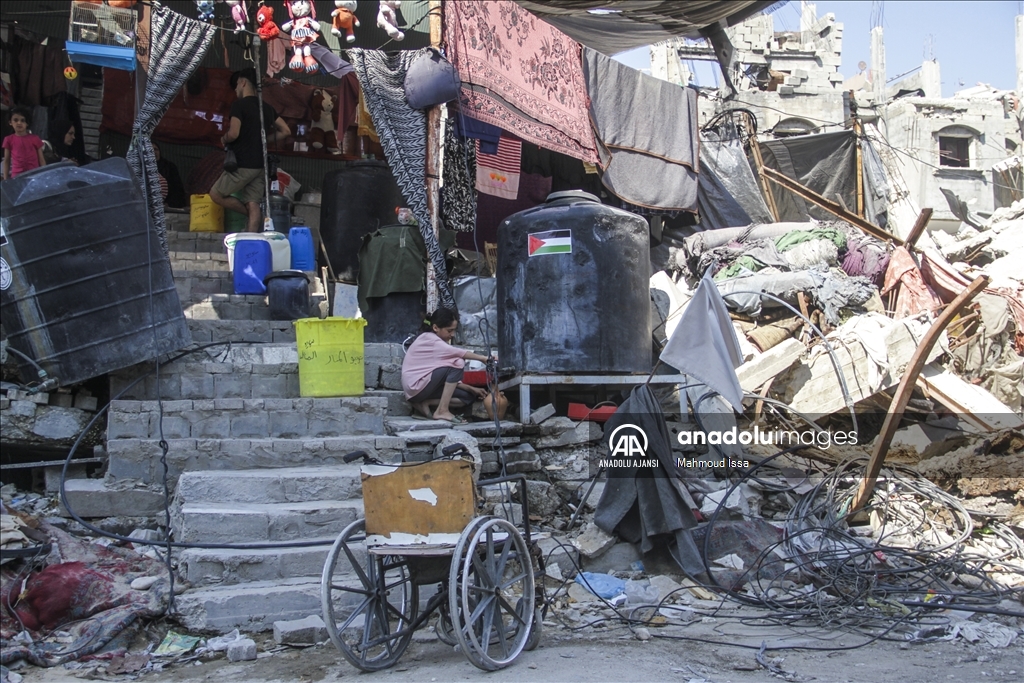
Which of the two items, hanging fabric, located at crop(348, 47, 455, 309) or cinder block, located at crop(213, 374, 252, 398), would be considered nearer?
cinder block, located at crop(213, 374, 252, 398)

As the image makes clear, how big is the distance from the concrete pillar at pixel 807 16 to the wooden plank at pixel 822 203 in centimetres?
2450

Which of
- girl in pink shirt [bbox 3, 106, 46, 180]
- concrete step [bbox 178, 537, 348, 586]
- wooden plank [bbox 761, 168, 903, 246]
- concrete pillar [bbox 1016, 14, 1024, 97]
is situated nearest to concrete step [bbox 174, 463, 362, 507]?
concrete step [bbox 178, 537, 348, 586]

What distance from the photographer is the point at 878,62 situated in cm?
3688

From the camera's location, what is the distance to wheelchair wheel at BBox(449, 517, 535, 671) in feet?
14.7

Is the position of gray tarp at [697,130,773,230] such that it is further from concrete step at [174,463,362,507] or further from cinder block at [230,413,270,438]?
concrete step at [174,463,362,507]

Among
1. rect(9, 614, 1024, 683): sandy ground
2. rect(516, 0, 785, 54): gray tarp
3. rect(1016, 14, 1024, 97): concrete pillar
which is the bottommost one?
rect(9, 614, 1024, 683): sandy ground

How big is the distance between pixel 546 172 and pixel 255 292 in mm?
5071

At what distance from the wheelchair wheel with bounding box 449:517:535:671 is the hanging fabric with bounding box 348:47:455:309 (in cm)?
425

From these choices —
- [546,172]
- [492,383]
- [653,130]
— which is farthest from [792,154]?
[492,383]

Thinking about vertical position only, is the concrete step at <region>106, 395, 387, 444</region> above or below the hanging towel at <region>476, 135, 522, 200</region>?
below

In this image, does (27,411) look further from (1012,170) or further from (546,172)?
(1012,170)

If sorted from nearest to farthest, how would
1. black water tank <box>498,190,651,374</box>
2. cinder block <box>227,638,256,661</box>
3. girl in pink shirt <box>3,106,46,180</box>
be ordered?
cinder block <box>227,638,256,661</box> < black water tank <box>498,190,651,374</box> < girl in pink shirt <box>3,106,46,180</box>

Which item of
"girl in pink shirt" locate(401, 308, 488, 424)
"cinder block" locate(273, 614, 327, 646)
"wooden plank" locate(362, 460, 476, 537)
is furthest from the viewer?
"girl in pink shirt" locate(401, 308, 488, 424)

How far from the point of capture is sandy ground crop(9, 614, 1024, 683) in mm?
4652
